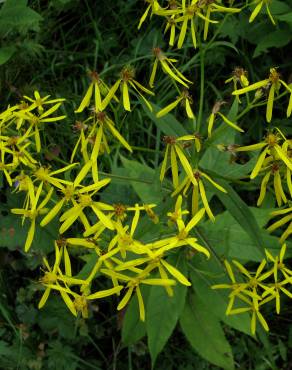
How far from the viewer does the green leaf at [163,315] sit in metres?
2.33

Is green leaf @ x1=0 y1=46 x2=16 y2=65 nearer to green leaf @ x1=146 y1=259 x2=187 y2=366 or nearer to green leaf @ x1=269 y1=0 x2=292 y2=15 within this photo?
green leaf @ x1=269 y1=0 x2=292 y2=15

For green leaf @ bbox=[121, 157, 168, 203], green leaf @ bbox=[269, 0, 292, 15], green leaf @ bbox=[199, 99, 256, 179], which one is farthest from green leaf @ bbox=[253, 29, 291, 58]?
green leaf @ bbox=[121, 157, 168, 203]

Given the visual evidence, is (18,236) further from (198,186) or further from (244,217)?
(244,217)

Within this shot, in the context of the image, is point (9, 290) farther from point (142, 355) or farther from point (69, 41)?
point (69, 41)

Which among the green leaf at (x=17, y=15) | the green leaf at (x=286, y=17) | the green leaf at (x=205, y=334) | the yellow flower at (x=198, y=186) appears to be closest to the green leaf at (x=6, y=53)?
the green leaf at (x=17, y=15)

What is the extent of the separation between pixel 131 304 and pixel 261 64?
1764 millimetres

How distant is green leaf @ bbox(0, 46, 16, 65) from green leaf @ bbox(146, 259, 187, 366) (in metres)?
1.73

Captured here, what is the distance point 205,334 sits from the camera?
2490 millimetres

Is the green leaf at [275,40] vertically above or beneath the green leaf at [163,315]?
above

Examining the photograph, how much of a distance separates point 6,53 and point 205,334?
78.7 inches

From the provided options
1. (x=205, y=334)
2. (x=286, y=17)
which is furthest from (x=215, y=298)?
(x=286, y=17)

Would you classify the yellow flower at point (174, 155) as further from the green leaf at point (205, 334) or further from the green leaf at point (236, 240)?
the green leaf at point (205, 334)

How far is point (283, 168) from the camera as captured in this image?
1865 mm

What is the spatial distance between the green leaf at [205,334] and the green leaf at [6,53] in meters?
1.77
